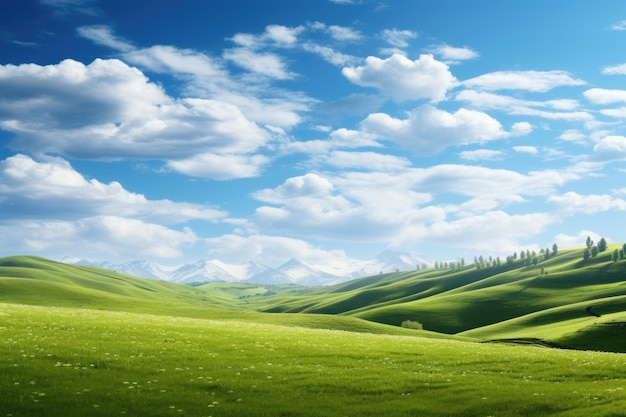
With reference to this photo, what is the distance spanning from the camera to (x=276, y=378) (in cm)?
2872

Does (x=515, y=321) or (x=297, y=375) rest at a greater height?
(x=297, y=375)

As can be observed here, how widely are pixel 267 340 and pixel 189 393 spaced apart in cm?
1735

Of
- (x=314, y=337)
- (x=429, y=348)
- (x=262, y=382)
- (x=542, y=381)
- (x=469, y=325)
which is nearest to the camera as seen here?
(x=262, y=382)

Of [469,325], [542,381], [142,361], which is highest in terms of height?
[142,361]

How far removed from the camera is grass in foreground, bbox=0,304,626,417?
917 inches

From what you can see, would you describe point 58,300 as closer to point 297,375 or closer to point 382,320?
point 382,320

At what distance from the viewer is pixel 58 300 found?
14638 centimetres

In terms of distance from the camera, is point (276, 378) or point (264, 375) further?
point (264, 375)

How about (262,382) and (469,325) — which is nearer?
(262,382)

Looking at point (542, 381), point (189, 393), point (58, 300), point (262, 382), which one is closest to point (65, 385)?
point (189, 393)

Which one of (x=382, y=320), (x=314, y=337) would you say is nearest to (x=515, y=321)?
(x=382, y=320)

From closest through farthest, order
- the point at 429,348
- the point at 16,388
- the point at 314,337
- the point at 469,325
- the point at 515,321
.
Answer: the point at 16,388, the point at 429,348, the point at 314,337, the point at 515,321, the point at 469,325

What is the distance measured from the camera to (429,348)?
1630 inches

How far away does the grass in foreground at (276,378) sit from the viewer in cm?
2328
